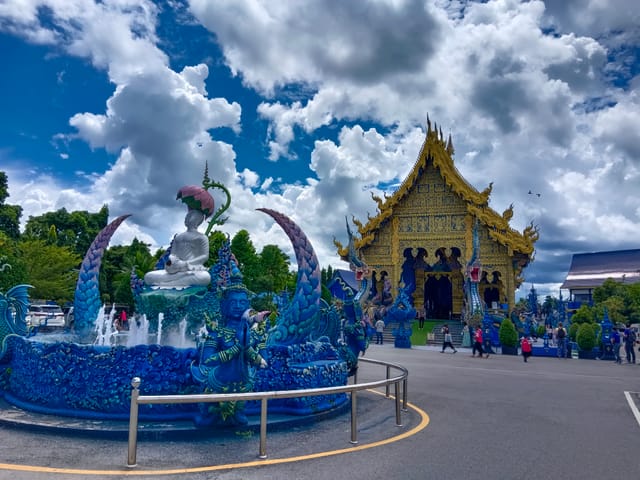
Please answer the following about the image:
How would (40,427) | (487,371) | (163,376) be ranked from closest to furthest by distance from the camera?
(40,427) < (163,376) < (487,371)

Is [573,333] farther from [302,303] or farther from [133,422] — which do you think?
[133,422]

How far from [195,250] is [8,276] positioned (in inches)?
759

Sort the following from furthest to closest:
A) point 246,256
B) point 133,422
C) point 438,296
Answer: point 438,296
point 246,256
point 133,422

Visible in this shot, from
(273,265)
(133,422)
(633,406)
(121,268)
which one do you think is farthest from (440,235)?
(133,422)

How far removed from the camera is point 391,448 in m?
5.82

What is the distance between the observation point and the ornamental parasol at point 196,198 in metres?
10.5

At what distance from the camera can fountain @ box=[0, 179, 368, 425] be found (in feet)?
21.4

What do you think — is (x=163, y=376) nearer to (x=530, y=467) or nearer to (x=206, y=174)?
(x=530, y=467)

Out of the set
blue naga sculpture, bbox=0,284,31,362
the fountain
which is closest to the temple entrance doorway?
the fountain

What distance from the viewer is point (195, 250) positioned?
34.8ft

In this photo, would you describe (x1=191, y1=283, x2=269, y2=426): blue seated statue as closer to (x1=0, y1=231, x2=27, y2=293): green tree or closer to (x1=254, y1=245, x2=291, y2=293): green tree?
(x1=0, y1=231, x2=27, y2=293): green tree

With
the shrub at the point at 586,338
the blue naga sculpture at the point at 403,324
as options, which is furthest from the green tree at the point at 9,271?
the shrub at the point at 586,338

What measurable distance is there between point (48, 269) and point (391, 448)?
3276cm

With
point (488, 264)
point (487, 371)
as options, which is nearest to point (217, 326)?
point (487, 371)
